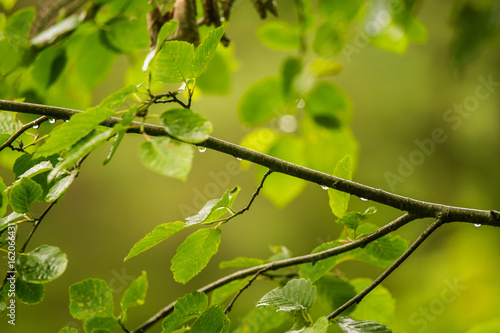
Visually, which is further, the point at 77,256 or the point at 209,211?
the point at 77,256

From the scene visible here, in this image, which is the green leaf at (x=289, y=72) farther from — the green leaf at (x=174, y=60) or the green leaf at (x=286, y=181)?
the green leaf at (x=174, y=60)

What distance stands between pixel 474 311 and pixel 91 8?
157 cm

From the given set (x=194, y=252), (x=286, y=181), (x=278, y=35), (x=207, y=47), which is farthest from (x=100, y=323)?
(x=278, y=35)

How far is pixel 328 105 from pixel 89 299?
0.66m

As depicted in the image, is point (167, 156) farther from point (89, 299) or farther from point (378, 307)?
point (378, 307)

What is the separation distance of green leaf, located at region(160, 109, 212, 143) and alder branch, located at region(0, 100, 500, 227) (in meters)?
0.07

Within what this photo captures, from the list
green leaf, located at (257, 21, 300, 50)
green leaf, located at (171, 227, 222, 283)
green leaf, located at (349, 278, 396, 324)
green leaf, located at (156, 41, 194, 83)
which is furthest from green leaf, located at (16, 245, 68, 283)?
green leaf, located at (257, 21, 300, 50)

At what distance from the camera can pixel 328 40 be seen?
945 millimetres

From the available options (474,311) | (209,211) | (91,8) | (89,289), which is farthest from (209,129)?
(474,311)

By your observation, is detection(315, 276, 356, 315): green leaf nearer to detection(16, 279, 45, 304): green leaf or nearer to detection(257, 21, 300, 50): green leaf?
detection(16, 279, 45, 304): green leaf

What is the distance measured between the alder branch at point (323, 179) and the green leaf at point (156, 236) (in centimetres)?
11

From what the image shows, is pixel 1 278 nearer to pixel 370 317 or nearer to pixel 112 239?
pixel 370 317

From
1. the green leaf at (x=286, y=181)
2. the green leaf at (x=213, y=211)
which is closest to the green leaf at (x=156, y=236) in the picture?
the green leaf at (x=213, y=211)

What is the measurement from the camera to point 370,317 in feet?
2.22
